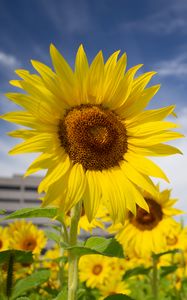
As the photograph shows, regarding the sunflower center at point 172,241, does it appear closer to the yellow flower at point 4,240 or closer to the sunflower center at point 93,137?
the yellow flower at point 4,240

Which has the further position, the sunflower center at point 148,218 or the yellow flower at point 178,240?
the yellow flower at point 178,240

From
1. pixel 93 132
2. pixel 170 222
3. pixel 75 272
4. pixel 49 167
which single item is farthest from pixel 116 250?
pixel 170 222

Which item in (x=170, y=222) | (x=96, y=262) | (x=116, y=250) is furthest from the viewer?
(x=96, y=262)

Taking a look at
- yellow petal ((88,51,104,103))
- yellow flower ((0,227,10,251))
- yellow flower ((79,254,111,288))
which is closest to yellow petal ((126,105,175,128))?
yellow petal ((88,51,104,103))

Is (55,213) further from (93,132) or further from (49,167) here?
(93,132)

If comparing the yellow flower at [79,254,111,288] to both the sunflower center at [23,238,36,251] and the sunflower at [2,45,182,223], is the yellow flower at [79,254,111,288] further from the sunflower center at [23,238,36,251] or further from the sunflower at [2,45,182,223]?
the sunflower at [2,45,182,223]

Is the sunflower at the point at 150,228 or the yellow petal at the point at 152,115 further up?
the sunflower at the point at 150,228

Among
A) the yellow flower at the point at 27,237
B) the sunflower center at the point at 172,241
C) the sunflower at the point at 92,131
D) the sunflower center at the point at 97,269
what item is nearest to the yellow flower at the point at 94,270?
the sunflower center at the point at 97,269
